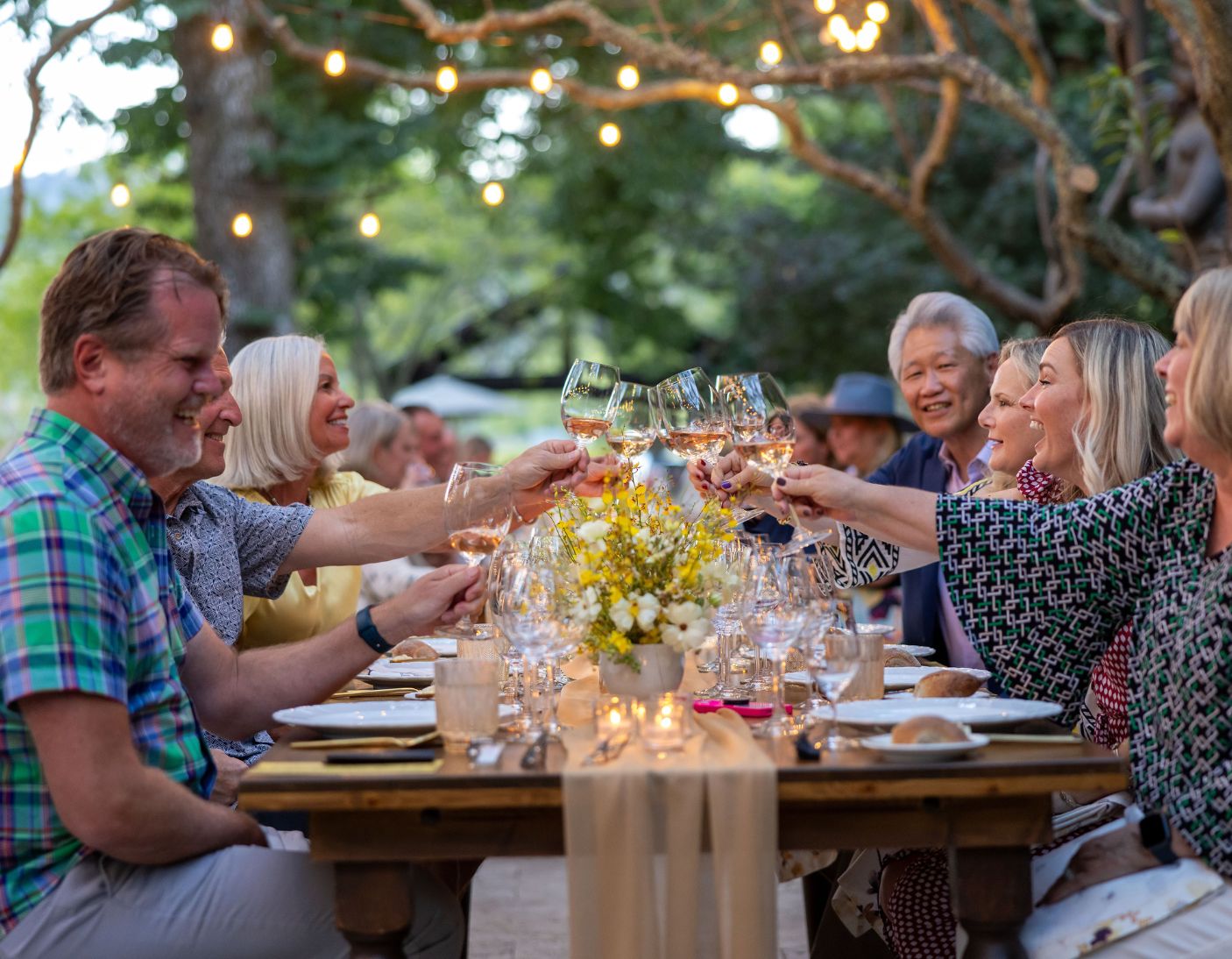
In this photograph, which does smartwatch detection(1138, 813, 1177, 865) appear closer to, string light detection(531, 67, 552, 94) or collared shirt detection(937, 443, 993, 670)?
collared shirt detection(937, 443, 993, 670)

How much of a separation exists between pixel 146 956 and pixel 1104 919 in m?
1.61

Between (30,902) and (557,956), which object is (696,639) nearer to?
(30,902)

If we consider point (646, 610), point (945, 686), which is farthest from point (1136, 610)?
point (646, 610)

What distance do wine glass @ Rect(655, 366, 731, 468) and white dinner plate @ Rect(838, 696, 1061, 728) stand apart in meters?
0.95

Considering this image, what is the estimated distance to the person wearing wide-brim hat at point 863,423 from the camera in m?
7.60

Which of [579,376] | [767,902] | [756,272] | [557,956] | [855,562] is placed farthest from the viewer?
[756,272]

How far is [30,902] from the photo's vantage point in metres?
2.35

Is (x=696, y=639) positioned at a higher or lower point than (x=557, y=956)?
higher

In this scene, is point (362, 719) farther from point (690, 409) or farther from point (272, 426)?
point (272, 426)

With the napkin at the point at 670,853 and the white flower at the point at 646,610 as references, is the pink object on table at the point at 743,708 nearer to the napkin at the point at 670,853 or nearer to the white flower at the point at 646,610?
the white flower at the point at 646,610

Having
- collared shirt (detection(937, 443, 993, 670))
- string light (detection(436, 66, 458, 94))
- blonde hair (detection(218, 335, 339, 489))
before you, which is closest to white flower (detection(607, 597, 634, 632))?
collared shirt (detection(937, 443, 993, 670))

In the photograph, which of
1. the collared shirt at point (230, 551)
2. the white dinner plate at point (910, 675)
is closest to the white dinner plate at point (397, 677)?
the collared shirt at point (230, 551)

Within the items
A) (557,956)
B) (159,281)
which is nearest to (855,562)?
(557,956)

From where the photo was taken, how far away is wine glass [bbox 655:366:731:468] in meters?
3.39
